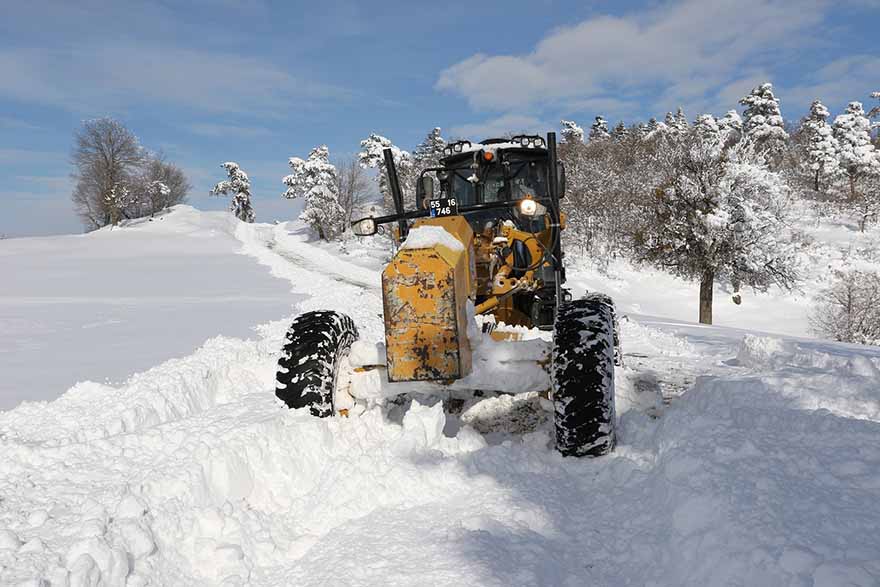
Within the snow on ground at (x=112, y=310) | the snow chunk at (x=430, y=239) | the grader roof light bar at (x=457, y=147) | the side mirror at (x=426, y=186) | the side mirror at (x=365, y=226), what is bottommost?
the snow on ground at (x=112, y=310)

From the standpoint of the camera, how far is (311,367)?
162 inches

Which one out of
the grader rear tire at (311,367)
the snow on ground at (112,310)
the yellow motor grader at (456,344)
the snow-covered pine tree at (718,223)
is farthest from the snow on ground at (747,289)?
the grader rear tire at (311,367)

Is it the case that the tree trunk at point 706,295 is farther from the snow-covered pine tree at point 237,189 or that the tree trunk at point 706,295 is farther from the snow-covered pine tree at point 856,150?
the snow-covered pine tree at point 237,189

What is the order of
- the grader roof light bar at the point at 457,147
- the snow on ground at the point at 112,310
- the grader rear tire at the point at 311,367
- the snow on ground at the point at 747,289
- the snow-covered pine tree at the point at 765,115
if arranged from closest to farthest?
the grader rear tire at the point at 311,367 < the snow on ground at the point at 112,310 < the grader roof light bar at the point at 457,147 < the snow on ground at the point at 747,289 < the snow-covered pine tree at the point at 765,115

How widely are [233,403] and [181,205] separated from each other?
61.5m

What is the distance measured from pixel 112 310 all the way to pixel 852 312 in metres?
23.5

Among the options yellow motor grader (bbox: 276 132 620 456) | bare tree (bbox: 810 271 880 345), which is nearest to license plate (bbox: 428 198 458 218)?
yellow motor grader (bbox: 276 132 620 456)

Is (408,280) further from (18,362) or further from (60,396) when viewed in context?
(18,362)

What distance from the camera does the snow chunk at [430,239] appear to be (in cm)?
372

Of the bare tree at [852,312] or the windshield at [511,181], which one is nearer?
the windshield at [511,181]

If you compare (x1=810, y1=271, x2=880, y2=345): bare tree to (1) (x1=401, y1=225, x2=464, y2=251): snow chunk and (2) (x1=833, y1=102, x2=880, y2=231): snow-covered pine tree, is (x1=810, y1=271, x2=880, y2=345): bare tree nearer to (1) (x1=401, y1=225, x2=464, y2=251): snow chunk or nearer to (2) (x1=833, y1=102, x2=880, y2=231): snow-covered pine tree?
(1) (x1=401, y1=225, x2=464, y2=251): snow chunk

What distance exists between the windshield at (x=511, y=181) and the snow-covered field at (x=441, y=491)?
233 cm

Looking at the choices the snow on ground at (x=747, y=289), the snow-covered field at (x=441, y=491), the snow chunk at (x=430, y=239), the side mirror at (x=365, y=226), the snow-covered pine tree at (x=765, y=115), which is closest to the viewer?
the snow-covered field at (x=441, y=491)

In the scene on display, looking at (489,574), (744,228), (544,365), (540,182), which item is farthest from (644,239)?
(489,574)
